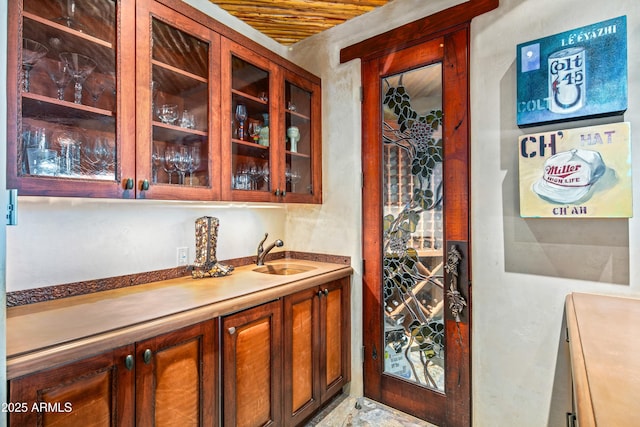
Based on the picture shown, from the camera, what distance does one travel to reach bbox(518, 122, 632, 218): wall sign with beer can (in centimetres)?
143

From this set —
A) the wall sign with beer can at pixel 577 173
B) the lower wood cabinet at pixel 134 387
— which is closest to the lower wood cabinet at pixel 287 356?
the lower wood cabinet at pixel 134 387

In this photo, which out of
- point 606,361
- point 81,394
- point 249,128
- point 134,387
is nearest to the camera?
point 606,361

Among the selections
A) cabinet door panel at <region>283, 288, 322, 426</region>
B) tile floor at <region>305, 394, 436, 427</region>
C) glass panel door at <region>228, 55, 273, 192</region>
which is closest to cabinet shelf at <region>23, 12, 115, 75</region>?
glass panel door at <region>228, 55, 273, 192</region>

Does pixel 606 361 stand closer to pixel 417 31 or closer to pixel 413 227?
pixel 413 227

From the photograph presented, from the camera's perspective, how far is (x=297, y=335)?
1.84m

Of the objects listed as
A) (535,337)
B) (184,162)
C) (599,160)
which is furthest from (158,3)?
(535,337)

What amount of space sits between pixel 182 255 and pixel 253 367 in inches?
32.3

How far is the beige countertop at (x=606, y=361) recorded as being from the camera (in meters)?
0.59

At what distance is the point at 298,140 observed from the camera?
2.35m

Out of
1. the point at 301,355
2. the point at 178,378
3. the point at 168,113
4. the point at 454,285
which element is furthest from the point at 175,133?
the point at 454,285

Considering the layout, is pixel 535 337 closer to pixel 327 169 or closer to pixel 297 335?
pixel 297 335

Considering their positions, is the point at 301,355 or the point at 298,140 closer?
the point at 301,355

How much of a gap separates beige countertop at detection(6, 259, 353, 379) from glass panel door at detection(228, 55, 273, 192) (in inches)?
24.1

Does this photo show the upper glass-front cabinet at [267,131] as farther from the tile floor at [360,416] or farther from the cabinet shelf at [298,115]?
the tile floor at [360,416]
